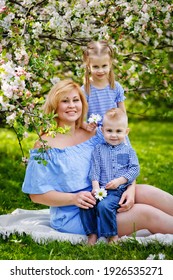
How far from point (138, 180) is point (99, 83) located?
194 cm

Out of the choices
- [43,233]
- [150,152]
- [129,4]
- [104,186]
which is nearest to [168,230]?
[104,186]

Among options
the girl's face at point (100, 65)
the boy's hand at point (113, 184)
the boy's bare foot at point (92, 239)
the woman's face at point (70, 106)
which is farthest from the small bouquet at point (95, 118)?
the boy's bare foot at point (92, 239)

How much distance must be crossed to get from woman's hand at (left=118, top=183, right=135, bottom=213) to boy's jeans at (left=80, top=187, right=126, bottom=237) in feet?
0.10

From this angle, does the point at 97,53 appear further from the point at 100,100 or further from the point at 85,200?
the point at 85,200

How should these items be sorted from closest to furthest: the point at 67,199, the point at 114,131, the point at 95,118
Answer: the point at 67,199, the point at 114,131, the point at 95,118

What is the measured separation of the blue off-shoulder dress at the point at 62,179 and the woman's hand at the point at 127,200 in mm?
278

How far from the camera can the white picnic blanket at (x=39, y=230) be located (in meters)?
4.43

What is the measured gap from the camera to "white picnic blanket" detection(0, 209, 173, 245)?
4.43 meters

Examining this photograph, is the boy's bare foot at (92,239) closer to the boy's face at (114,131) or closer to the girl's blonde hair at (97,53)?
the boy's face at (114,131)

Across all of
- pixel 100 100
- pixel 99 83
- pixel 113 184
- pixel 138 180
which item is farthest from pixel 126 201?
pixel 138 180

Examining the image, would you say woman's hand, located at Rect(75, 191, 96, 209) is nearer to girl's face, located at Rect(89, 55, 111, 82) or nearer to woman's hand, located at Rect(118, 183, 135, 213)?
woman's hand, located at Rect(118, 183, 135, 213)

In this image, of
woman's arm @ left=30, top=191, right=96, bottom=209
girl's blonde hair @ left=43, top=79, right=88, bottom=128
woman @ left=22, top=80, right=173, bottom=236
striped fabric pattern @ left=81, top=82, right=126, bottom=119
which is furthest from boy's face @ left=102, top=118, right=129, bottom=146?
striped fabric pattern @ left=81, top=82, right=126, bottom=119

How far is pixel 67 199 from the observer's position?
182 inches
